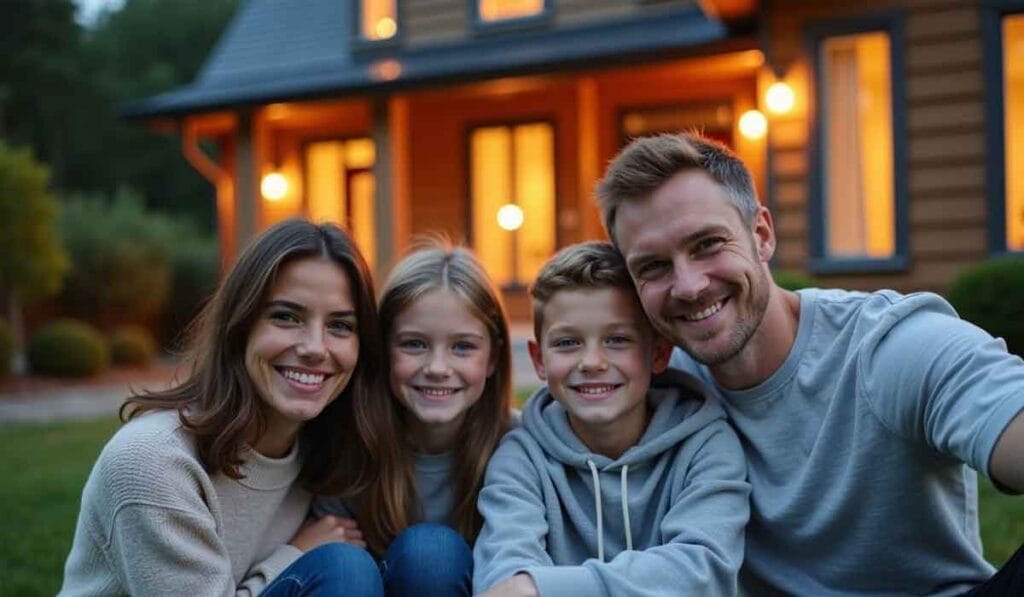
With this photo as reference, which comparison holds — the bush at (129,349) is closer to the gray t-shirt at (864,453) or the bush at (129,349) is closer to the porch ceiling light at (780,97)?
the porch ceiling light at (780,97)

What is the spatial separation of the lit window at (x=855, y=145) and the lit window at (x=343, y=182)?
23.9ft

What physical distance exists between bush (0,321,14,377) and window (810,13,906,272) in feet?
35.7

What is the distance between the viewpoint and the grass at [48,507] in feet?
14.6

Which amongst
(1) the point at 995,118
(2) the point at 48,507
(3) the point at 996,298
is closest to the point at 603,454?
(2) the point at 48,507

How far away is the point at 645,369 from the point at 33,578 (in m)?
3.24

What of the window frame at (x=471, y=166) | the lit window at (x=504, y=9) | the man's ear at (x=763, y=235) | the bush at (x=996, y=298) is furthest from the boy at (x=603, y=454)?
the lit window at (x=504, y=9)

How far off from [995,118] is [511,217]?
20.7 ft

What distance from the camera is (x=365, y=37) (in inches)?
548

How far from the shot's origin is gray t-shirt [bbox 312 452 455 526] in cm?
298

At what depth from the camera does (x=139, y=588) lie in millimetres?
2422

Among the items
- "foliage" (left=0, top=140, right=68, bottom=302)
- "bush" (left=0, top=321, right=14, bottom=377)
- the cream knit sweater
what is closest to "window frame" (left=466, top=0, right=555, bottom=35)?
"foliage" (left=0, top=140, right=68, bottom=302)

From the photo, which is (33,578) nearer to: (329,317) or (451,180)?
(329,317)

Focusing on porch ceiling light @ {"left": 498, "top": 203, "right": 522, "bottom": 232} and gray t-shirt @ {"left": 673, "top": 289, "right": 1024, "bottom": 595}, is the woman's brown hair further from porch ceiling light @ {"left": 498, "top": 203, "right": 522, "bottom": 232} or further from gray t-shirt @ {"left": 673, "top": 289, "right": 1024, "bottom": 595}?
porch ceiling light @ {"left": 498, "top": 203, "right": 522, "bottom": 232}

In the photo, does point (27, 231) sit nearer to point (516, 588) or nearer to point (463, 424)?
point (463, 424)
